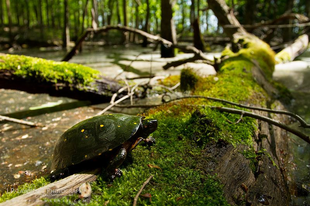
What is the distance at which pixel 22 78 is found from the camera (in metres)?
4.42

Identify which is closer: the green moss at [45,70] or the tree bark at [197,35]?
the green moss at [45,70]

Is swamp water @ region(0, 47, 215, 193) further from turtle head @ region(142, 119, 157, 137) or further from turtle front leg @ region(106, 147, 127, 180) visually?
turtle head @ region(142, 119, 157, 137)

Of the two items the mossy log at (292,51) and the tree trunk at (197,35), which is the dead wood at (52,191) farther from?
the tree trunk at (197,35)

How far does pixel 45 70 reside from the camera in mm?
4562

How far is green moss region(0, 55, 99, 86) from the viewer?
438cm

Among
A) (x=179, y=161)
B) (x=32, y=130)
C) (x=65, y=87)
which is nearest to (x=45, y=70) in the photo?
→ (x=65, y=87)

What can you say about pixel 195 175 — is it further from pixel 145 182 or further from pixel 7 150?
pixel 7 150

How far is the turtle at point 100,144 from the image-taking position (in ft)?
6.14

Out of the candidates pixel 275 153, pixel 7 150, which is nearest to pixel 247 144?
pixel 275 153

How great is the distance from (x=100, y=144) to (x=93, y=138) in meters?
0.10

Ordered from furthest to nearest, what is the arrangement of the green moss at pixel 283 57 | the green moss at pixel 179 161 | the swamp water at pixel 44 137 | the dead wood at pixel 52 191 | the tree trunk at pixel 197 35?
the tree trunk at pixel 197 35 < the green moss at pixel 283 57 < the swamp water at pixel 44 137 < the green moss at pixel 179 161 < the dead wood at pixel 52 191

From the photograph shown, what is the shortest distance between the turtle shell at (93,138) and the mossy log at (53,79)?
114 inches

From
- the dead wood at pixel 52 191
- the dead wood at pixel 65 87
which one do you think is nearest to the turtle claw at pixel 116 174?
the dead wood at pixel 52 191

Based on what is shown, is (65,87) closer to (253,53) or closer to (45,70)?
(45,70)
